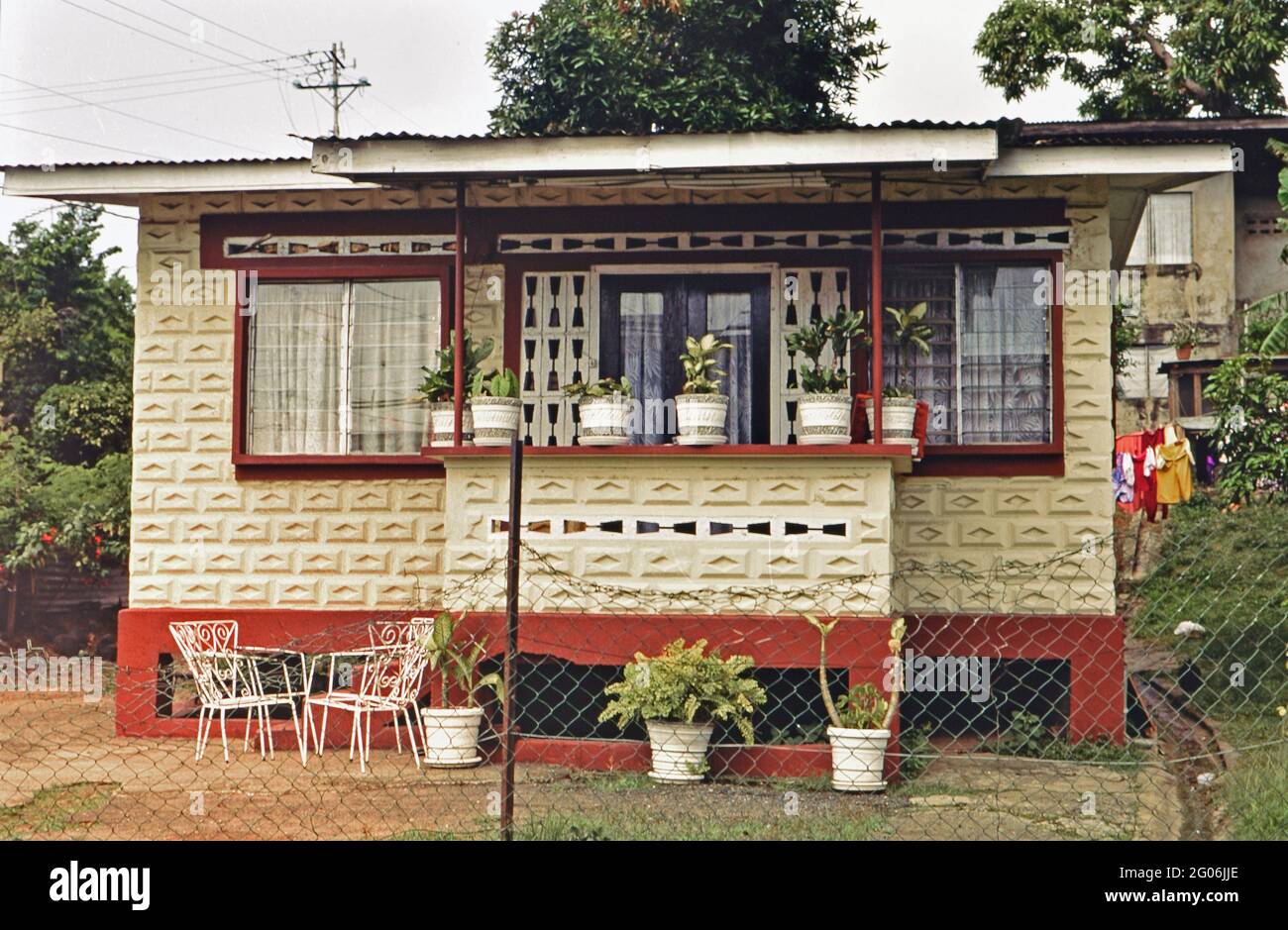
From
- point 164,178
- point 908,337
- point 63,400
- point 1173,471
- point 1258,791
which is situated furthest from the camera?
point 63,400

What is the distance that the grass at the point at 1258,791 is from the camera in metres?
7.25

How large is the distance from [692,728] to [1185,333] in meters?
17.8

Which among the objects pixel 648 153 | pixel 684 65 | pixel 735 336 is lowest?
pixel 735 336

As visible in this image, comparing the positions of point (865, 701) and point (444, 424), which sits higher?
point (444, 424)

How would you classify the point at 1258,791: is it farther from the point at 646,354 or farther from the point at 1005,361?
the point at 646,354

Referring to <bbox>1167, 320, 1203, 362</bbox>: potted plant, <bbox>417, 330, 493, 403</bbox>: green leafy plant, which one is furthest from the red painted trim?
<bbox>1167, 320, 1203, 362</bbox>: potted plant

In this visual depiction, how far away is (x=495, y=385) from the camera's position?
10.9m

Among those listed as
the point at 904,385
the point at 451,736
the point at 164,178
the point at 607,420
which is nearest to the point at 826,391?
the point at 904,385

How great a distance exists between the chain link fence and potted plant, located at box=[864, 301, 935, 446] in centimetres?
114

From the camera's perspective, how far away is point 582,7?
23.5 m

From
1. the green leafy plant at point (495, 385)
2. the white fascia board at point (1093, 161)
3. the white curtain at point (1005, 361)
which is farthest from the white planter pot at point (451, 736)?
the white fascia board at point (1093, 161)

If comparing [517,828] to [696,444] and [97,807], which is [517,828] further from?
[696,444]

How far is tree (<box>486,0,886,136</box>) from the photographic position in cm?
2181

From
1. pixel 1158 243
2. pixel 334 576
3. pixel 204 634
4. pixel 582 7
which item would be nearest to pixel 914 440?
pixel 334 576
